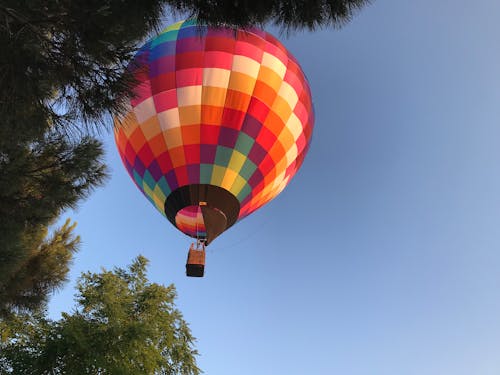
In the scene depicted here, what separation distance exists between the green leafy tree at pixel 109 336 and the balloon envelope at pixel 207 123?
2.86 meters

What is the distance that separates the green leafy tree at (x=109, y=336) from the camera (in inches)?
405

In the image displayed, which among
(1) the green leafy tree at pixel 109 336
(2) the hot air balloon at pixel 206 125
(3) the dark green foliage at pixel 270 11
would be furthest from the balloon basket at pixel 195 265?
(3) the dark green foliage at pixel 270 11

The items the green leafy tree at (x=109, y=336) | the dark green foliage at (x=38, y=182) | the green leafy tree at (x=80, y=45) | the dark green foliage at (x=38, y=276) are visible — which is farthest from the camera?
the green leafy tree at (x=109, y=336)

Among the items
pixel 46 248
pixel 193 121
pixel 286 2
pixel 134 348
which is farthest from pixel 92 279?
pixel 286 2

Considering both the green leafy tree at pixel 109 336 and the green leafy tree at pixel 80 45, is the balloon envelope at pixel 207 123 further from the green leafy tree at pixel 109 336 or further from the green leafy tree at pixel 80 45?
the green leafy tree at pixel 80 45

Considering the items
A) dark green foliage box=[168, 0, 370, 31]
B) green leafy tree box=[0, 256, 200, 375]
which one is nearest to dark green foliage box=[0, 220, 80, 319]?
green leafy tree box=[0, 256, 200, 375]

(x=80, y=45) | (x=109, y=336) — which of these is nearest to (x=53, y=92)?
(x=80, y=45)

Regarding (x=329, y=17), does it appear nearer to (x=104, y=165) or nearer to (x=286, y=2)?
(x=286, y=2)

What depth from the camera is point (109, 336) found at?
10.8 metres

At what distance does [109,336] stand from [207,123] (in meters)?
6.20

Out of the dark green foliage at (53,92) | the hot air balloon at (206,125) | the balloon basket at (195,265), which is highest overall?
the hot air balloon at (206,125)

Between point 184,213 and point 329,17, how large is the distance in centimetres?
769

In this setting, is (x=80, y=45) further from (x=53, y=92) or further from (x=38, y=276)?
(x=38, y=276)

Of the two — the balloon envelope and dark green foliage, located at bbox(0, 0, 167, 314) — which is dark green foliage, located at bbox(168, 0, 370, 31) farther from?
the balloon envelope
